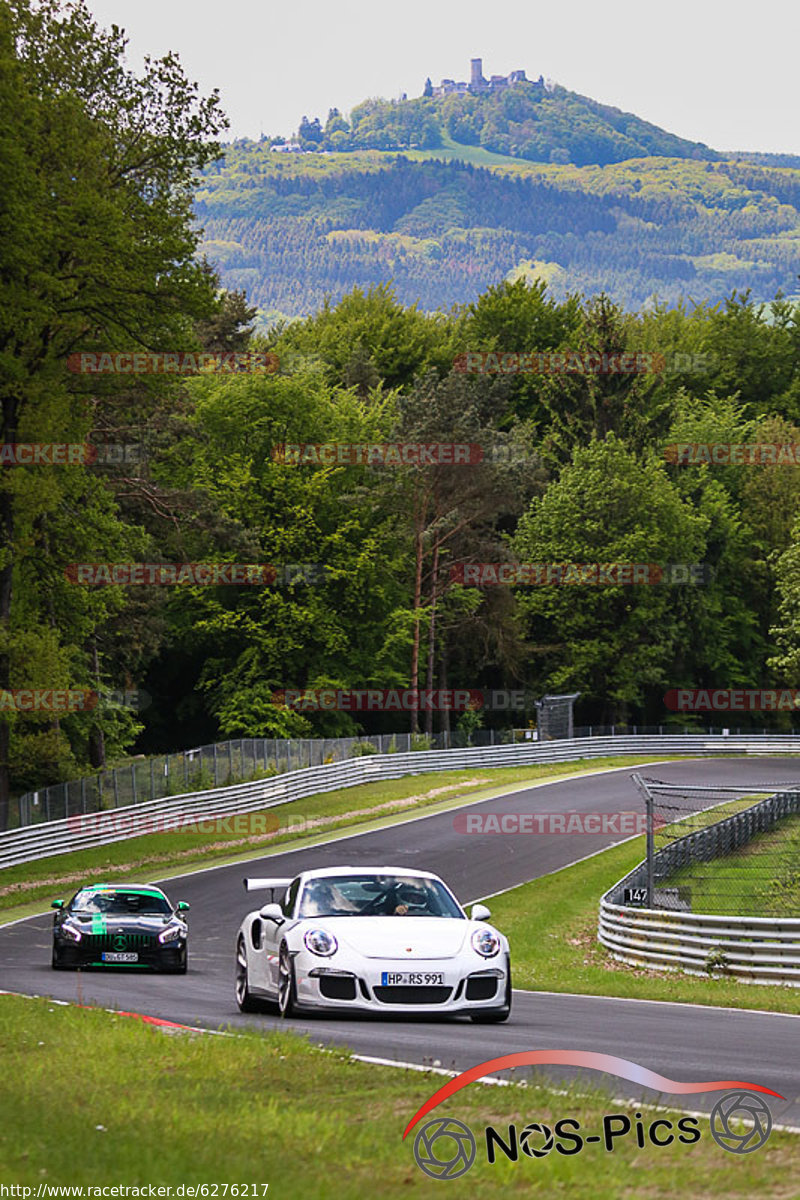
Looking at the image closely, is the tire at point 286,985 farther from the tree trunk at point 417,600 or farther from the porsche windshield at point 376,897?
the tree trunk at point 417,600

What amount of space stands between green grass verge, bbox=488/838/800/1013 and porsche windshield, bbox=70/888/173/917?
517cm

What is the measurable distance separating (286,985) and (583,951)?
45.1ft

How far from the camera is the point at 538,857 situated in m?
39.2

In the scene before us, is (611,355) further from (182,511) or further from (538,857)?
(538,857)

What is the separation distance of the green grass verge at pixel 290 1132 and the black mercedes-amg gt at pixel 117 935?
34.9 feet

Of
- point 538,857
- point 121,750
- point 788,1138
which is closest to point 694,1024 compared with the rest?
point 788,1138

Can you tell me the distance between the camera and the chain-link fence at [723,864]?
23.3 meters

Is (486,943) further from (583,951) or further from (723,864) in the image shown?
(723,864)

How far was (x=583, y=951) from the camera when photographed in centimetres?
2562

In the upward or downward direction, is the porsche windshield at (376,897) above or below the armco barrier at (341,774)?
above

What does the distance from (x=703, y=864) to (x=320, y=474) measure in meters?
46.7

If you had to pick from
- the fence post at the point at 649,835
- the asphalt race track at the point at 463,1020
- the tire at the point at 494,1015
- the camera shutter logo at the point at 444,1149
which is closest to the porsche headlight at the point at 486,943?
the tire at the point at 494,1015

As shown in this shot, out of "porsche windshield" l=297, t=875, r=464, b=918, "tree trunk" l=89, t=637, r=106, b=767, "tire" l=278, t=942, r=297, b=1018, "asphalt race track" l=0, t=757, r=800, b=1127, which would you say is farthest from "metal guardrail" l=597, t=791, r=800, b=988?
"tree trunk" l=89, t=637, r=106, b=767

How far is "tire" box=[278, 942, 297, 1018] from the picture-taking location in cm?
1260
